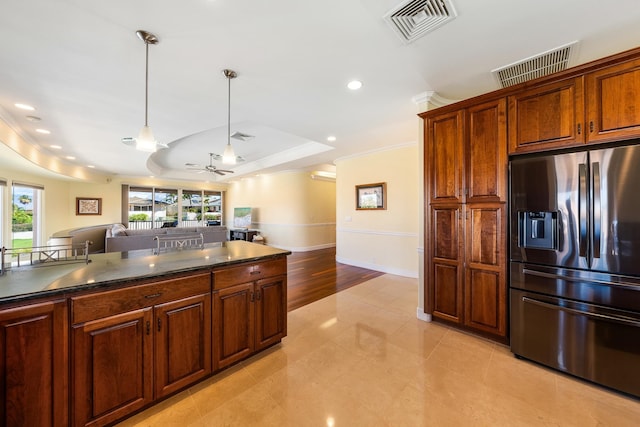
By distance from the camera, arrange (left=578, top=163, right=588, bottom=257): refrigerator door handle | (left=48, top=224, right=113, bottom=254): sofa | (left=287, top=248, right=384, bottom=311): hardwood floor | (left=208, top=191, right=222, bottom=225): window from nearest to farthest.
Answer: (left=578, top=163, right=588, bottom=257): refrigerator door handle
(left=287, top=248, right=384, bottom=311): hardwood floor
(left=48, top=224, right=113, bottom=254): sofa
(left=208, top=191, right=222, bottom=225): window

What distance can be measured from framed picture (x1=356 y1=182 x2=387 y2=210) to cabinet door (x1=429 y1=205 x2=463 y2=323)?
239 cm

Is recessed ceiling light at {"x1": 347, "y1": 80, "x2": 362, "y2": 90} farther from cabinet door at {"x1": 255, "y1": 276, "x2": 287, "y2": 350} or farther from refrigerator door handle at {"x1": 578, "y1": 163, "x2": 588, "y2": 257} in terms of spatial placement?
cabinet door at {"x1": 255, "y1": 276, "x2": 287, "y2": 350}

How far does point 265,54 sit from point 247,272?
1896mm

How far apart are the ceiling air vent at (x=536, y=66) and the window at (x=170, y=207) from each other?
10278 mm

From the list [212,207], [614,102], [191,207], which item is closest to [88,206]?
[191,207]

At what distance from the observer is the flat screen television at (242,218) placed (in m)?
9.18

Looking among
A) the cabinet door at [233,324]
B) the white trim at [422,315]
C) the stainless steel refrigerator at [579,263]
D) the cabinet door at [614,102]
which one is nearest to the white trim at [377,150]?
the stainless steel refrigerator at [579,263]

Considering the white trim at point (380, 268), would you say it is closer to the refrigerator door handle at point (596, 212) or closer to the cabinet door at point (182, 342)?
the refrigerator door handle at point (596, 212)

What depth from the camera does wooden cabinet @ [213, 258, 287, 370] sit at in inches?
74.7

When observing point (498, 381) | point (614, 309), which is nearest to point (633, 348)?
point (614, 309)

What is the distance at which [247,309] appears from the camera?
6.75 ft

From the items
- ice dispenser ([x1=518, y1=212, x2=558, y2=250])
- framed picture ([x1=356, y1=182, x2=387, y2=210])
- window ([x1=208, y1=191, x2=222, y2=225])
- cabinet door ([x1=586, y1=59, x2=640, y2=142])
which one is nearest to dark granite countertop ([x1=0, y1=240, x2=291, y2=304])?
ice dispenser ([x1=518, y1=212, x2=558, y2=250])

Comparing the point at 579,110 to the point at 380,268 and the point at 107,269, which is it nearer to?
the point at 107,269

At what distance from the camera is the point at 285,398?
5.58ft
